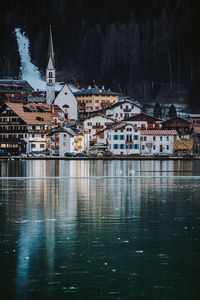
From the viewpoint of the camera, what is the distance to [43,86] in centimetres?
17162

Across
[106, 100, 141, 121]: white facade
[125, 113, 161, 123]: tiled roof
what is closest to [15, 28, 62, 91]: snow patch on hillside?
[106, 100, 141, 121]: white facade

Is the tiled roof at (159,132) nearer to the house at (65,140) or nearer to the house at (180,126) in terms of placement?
the house at (180,126)

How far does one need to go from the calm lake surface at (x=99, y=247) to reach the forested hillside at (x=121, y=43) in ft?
358

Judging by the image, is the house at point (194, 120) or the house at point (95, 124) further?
→ the house at point (95, 124)

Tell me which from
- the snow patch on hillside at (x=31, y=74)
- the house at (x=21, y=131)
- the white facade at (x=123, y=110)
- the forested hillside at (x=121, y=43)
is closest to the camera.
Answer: the house at (x=21, y=131)

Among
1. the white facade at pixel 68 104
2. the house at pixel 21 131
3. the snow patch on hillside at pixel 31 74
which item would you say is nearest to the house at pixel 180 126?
the house at pixel 21 131

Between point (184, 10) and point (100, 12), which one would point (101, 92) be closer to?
point (184, 10)

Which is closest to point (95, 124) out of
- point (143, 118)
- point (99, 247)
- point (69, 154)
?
point (143, 118)

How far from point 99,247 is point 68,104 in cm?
11700

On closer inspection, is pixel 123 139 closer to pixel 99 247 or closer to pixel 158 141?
pixel 158 141

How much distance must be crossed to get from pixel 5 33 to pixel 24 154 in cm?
9693

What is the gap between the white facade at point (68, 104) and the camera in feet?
438

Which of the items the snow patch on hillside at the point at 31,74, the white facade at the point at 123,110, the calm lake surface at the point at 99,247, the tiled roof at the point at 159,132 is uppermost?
the snow patch on hillside at the point at 31,74

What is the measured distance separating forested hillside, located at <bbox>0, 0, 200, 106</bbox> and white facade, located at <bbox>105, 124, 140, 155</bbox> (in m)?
31.7
